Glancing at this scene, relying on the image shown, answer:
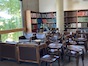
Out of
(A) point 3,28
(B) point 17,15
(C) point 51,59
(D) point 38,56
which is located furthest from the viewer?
(B) point 17,15

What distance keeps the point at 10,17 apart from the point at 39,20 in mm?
2193

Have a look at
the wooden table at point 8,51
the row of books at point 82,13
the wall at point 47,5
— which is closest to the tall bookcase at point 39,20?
the wall at point 47,5

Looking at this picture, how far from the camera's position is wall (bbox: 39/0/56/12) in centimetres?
898

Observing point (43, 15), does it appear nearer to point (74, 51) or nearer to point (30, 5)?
point (30, 5)

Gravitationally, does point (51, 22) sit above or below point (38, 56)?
above

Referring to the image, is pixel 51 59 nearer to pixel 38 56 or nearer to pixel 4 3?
pixel 38 56

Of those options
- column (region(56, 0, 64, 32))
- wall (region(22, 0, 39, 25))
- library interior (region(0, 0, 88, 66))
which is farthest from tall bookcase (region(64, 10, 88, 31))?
wall (region(22, 0, 39, 25))

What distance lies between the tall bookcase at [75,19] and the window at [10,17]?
2.64m

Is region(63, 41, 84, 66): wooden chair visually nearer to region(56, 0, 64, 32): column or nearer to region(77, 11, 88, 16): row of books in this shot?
region(56, 0, 64, 32): column

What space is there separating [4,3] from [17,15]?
1094mm

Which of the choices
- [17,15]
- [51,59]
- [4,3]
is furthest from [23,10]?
[51,59]

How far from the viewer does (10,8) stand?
A: 24.5 feet

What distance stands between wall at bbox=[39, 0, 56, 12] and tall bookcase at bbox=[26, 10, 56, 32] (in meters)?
0.24

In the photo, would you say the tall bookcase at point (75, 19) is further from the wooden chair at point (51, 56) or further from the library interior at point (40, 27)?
the wooden chair at point (51, 56)
